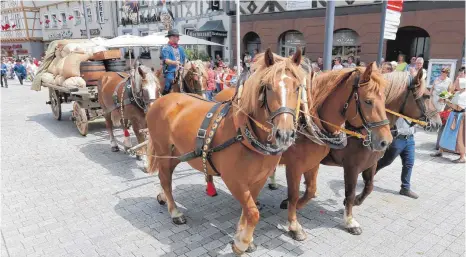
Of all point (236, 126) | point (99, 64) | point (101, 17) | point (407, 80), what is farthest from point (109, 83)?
point (101, 17)

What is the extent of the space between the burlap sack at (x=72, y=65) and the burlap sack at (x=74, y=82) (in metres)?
0.20

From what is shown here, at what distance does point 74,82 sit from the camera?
27.2 ft

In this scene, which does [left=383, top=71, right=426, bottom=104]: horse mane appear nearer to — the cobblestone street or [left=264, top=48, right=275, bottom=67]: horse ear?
the cobblestone street

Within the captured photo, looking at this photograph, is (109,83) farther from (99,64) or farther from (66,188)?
(66,188)

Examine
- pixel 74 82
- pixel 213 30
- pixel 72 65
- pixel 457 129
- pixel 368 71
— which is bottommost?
pixel 457 129

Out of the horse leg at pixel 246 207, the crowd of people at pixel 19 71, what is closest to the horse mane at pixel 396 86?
the horse leg at pixel 246 207

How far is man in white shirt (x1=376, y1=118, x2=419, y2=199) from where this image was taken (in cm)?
426

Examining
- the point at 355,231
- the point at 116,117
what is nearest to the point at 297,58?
the point at 355,231

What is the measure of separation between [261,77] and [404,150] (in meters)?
3.34

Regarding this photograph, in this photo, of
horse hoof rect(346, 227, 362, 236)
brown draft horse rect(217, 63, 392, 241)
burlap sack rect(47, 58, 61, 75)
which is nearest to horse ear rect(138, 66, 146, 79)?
brown draft horse rect(217, 63, 392, 241)

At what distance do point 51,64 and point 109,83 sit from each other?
446 cm

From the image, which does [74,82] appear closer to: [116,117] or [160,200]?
[116,117]

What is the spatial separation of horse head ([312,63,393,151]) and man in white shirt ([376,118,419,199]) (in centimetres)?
125

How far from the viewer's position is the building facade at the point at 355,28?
36.7 ft
